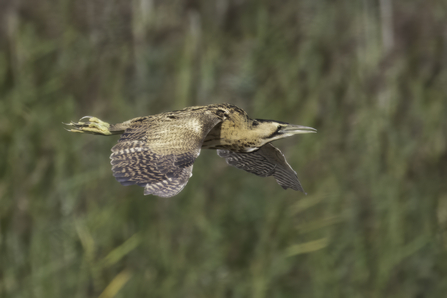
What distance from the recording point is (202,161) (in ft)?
9.66

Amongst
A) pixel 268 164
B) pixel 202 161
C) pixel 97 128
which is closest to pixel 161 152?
pixel 97 128

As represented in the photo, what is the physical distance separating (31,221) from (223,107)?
1.83m

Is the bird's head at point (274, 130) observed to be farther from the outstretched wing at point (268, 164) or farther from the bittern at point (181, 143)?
the outstretched wing at point (268, 164)

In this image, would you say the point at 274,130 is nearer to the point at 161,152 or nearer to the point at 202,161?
the point at 161,152

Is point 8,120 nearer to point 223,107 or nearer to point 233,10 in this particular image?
point 233,10

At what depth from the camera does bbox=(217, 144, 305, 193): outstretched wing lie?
73.0 inches

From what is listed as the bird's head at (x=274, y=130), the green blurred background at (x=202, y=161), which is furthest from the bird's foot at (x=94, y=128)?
the green blurred background at (x=202, y=161)

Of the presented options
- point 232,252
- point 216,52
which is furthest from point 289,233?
point 216,52

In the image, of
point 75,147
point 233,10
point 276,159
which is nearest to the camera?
point 276,159

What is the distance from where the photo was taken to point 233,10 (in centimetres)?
325

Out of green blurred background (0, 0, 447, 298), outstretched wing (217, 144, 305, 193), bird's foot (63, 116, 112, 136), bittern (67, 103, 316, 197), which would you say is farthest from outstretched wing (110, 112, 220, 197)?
green blurred background (0, 0, 447, 298)

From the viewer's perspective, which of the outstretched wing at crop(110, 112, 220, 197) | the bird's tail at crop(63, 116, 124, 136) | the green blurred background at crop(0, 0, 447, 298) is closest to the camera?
the outstretched wing at crop(110, 112, 220, 197)

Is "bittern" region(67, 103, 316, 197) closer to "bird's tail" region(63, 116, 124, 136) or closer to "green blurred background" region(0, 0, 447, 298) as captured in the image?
"bird's tail" region(63, 116, 124, 136)

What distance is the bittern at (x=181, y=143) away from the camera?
1301 millimetres
